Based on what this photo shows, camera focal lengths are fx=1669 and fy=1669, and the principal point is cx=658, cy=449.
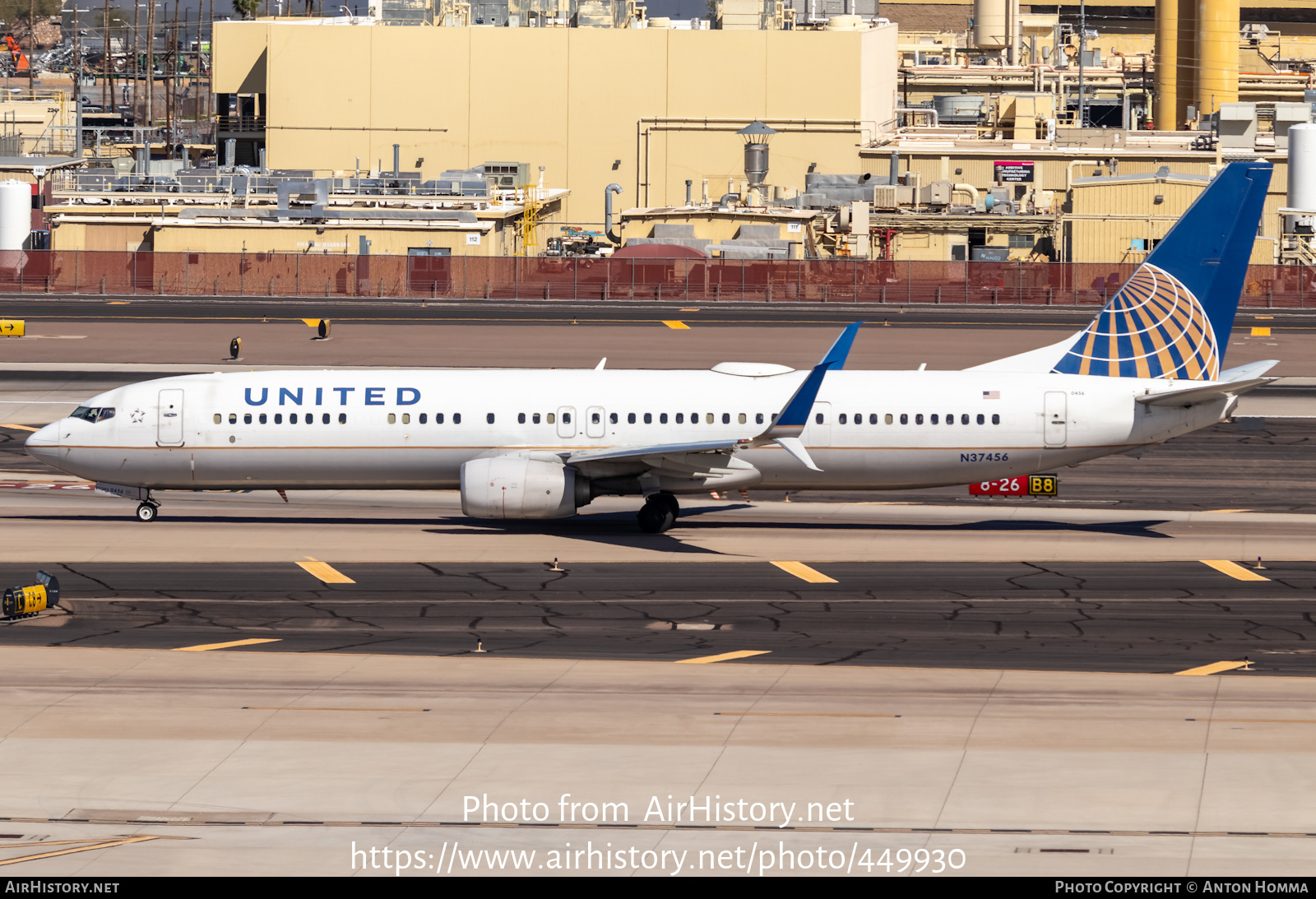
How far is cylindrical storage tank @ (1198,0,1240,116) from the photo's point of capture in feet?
467

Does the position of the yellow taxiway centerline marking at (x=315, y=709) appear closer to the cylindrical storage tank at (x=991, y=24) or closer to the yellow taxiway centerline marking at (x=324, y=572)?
the yellow taxiway centerline marking at (x=324, y=572)

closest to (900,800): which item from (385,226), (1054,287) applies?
(1054,287)

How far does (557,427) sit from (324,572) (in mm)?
6877

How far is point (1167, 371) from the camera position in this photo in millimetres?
40812

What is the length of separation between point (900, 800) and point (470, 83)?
110652 millimetres

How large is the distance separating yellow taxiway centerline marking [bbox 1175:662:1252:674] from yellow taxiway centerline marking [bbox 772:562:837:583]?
8.77 m

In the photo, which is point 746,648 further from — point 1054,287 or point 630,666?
point 1054,287

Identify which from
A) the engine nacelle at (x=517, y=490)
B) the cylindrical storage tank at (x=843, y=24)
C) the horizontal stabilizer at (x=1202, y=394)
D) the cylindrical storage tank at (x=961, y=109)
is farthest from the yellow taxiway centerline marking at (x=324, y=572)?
the cylindrical storage tank at (x=961, y=109)

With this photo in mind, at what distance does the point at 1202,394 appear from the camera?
38.8 metres

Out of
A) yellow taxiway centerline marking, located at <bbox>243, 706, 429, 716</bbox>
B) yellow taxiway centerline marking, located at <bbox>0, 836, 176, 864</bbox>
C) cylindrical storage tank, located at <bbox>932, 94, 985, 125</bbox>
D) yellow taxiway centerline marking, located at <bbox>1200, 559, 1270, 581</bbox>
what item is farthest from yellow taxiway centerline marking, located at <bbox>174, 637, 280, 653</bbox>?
cylindrical storage tank, located at <bbox>932, 94, 985, 125</bbox>

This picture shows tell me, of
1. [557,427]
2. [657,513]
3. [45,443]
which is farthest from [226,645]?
[657,513]

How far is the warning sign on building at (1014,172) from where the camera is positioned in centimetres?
12000

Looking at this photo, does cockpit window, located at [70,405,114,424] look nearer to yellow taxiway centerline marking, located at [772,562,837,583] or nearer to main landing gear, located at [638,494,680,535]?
main landing gear, located at [638,494,680,535]

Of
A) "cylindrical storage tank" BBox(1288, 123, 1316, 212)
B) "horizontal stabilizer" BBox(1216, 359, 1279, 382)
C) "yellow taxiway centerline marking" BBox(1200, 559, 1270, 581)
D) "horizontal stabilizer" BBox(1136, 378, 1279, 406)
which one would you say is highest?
"cylindrical storage tank" BBox(1288, 123, 1316, 212)
